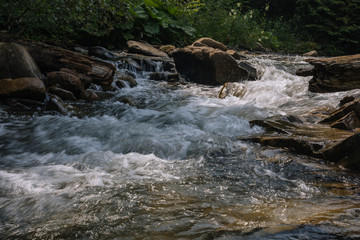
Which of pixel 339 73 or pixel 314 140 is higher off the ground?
pixel 339 73

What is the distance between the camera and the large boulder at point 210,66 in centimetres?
808

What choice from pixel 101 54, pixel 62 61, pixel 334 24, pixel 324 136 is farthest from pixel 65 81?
pixel 334 24

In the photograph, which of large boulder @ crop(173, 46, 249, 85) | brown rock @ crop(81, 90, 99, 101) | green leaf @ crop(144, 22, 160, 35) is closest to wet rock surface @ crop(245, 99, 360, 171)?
brown rock @ crop(81, 90, 99, 101)

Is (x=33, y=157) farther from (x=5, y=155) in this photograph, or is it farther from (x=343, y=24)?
(x=343, y=24)

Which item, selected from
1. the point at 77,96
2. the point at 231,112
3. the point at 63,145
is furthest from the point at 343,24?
the point at 63,145

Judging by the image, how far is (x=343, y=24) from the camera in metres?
19.4

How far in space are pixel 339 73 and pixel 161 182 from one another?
3.99 m

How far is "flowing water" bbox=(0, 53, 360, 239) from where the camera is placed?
6.03ft

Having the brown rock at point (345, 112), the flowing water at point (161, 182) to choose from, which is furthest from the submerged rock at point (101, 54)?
the brown rock at point (345, 112)

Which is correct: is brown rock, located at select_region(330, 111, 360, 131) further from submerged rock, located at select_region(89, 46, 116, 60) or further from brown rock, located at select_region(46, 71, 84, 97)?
submerged rock, located at select_region(89, 46, 116, 60)

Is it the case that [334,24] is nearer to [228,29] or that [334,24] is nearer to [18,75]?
[228,29]

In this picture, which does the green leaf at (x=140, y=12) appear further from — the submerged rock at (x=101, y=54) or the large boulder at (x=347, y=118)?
the large boulder at (x=347, y=118)

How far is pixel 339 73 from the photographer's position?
16.6 feet

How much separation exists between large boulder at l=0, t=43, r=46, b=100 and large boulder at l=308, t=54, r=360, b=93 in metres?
5.05
